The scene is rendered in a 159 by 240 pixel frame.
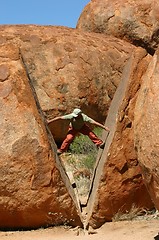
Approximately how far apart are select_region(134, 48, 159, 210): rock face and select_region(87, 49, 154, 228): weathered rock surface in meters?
1.22

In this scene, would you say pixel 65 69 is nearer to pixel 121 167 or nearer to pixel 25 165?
pixel 121 167

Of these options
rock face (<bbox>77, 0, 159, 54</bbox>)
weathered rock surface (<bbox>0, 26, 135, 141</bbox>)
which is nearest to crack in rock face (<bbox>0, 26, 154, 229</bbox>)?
weathered rock surface (<bbox>0, 26, 135, 141</bbox>)

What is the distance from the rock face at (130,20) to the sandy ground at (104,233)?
22.9 feet

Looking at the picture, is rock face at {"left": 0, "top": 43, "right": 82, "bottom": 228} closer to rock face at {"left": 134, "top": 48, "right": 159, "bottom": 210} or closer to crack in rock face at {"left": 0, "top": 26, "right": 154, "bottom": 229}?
crack in rock face at {"left": 0, "top": 26, "right": 154, "bottom": 229}

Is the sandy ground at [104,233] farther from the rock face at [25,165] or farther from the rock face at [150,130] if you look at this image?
the rock face at [150,130]

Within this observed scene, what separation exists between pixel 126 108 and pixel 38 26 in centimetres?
492

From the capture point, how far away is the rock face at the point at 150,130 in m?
4.56

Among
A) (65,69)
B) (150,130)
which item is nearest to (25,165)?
(150,130)

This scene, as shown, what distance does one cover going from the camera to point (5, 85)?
595cm

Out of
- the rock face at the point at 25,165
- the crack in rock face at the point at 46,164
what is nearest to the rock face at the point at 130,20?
the crack in rock face at the point at 46,164

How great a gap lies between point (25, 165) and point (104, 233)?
3.43 ft

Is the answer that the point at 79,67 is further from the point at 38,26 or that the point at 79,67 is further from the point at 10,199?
the point at 10,199

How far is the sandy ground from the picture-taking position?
568cm

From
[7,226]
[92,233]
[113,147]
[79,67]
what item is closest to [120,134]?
[113,147]
